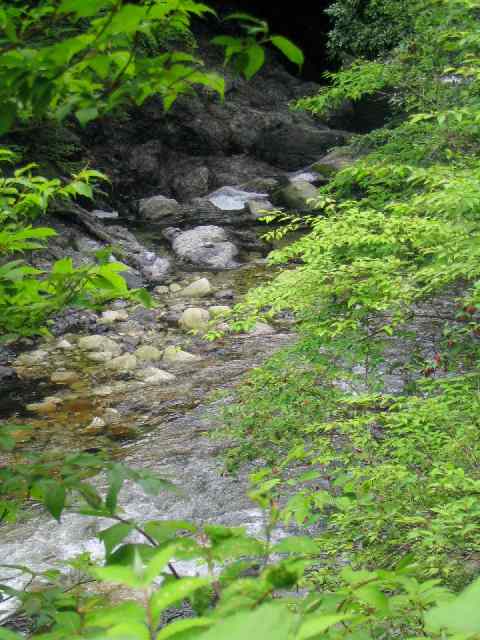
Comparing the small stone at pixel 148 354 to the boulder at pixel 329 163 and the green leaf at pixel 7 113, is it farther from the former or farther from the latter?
the boulder at pixel 329 163

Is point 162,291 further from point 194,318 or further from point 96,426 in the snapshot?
point 96,426

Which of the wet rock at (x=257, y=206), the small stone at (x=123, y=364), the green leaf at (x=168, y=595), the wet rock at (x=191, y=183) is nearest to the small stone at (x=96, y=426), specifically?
the small stone at (x=123, y=364)

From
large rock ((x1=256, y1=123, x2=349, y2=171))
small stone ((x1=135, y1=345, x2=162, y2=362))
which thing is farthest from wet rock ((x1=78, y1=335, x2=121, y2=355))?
large rock ((x1=256, y1=123, x2=349, y2=171))

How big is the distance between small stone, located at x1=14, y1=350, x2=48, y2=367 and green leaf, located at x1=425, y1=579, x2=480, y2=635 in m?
7.44

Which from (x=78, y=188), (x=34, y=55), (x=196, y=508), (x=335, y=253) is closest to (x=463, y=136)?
(x=335, y=253)

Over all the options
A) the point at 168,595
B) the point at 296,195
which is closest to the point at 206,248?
the point at 296,195

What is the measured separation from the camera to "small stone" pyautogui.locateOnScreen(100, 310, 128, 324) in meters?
8.75

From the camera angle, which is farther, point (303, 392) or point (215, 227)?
point (215, 227)

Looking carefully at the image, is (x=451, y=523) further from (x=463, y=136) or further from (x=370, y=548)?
(x=463, y=136)

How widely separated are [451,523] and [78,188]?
64.6 inches

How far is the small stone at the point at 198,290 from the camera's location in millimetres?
9602

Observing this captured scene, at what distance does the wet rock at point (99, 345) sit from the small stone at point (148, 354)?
0.29 m

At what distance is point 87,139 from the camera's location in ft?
55.8

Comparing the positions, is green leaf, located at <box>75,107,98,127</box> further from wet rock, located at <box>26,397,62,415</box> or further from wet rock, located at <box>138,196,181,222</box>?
wet rock, located at <box>138,196,181,222</box>
